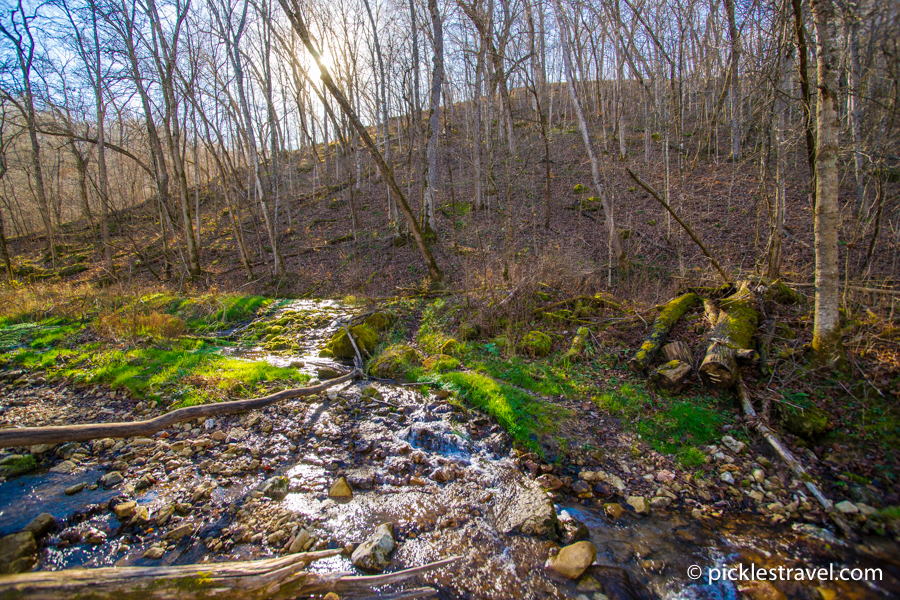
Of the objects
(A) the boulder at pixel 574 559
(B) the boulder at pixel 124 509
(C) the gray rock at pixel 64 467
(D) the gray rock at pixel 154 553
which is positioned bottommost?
(A) the boulder at pixel 574 559

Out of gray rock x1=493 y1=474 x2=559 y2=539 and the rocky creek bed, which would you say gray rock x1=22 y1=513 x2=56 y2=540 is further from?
gray rock x1=493 y1=474 x2=559 y2=539

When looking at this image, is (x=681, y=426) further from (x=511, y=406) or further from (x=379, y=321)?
(x=379, y=321)

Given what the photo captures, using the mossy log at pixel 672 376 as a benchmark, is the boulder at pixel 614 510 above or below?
below

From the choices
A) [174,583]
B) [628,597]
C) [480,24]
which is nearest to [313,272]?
[480,24]

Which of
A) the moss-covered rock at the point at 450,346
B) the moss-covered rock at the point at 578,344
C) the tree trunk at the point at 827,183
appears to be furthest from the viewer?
Answer: the moss-covered rock at the point at 450,346

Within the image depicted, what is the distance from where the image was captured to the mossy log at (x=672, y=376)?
478 cm

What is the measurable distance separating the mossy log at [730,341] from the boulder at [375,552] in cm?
436

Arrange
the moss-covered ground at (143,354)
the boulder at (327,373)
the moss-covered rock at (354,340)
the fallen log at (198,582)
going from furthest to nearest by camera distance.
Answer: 1. the moss-covered rock at (354,340)
2. the boulder at (327,373)
3. the moss-covered ground at (143,354)
4. the fallen log at (198,582)

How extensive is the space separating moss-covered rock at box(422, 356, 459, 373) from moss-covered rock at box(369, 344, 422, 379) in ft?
0.99

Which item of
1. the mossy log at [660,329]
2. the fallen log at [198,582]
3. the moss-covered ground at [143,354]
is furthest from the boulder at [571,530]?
the moss-covered ground at [143,354]

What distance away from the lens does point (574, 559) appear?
2.92 meters

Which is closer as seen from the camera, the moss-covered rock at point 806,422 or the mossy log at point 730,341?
the moss-covered rock at point 806,422

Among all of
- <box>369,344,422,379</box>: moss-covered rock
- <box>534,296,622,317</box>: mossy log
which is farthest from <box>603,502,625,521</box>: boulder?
<box>534,296,622,317</box>: mossy log

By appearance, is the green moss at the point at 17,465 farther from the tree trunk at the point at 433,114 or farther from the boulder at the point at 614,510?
the tree trunk at the point at 433,114
